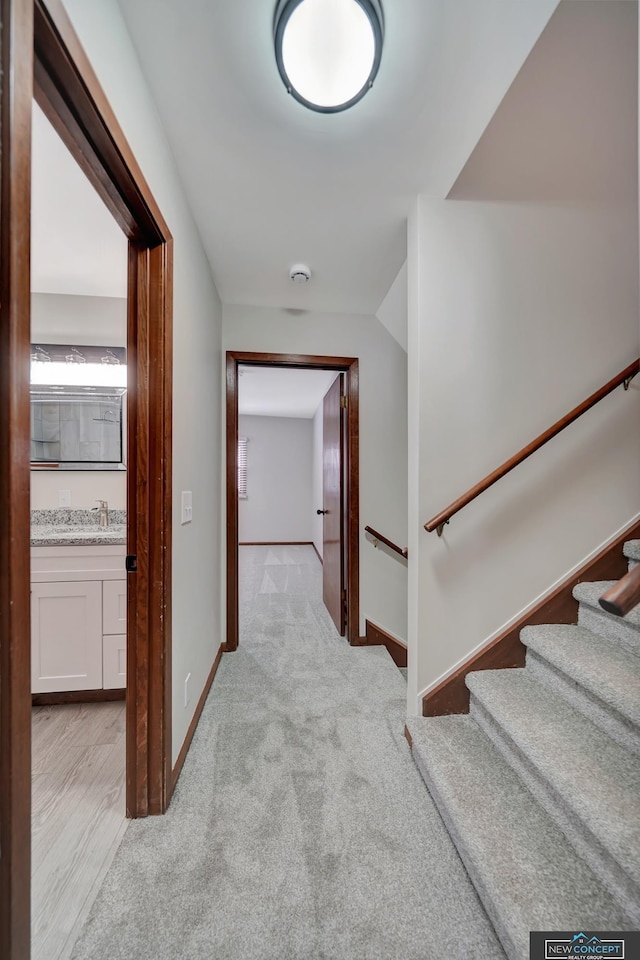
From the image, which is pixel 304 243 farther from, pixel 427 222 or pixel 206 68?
pixel 206 68

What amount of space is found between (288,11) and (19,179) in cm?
90

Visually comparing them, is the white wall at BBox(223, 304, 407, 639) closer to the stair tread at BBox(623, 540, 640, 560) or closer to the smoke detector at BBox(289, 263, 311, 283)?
the smoke detector at BBox(289, 263, 311, 283)

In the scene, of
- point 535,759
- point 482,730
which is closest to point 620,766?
point 535,759

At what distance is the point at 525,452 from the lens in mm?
1565

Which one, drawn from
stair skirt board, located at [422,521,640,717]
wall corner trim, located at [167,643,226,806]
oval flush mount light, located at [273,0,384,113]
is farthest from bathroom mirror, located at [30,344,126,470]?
stair skirt board, located at [422,521,640,717]

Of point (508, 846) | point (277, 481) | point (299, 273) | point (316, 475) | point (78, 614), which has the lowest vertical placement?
point (508, 846)

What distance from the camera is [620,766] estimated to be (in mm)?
1121

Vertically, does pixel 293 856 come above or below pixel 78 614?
below

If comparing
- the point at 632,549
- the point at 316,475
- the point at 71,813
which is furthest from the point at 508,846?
the point at 316,475

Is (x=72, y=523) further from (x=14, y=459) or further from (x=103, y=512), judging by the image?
(x=14, y=459)

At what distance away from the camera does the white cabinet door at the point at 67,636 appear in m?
1.91

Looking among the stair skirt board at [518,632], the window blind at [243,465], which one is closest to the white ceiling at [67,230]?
the stair skirt board at [518,632]

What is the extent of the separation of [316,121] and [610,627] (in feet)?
Result: 7.29

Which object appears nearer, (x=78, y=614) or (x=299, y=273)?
(x=78, y=614)
